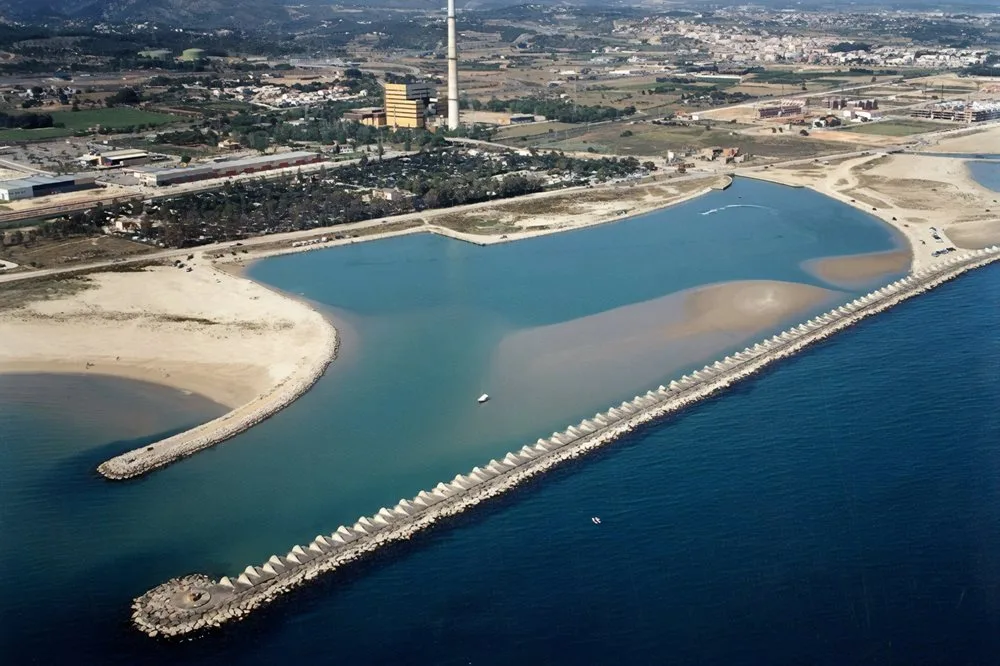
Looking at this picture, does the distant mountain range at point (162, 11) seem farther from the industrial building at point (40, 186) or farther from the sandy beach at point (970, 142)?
the sandy beach at point (970, 142)

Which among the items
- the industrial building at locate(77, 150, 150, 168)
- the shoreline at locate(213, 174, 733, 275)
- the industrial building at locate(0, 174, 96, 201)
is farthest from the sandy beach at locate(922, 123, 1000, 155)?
the industrial building at locate(0, 174, 96, 201)

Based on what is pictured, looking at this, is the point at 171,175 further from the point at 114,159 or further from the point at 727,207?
the point at 727,207

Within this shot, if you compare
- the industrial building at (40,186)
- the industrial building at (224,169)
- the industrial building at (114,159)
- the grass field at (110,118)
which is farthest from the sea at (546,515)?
the grass field at (110,118)

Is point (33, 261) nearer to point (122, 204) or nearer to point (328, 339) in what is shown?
point (122, 204)

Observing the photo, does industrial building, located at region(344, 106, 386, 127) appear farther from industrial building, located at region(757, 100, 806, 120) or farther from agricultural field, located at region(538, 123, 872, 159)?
industrial building, located at region(757, 100, 806, 120)

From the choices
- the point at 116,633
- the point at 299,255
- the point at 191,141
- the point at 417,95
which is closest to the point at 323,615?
the point at 116,633

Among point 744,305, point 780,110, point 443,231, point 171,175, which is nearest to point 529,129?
point 780,110
